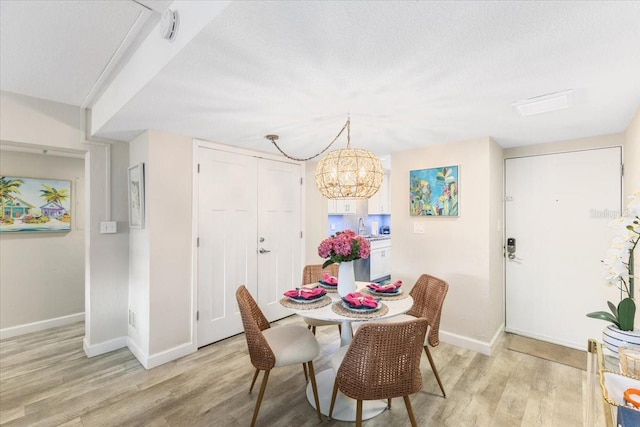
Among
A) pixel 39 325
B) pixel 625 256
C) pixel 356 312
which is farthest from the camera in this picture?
pixel 39 325

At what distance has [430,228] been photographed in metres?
3.19

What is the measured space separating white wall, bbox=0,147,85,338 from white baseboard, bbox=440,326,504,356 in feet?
14.8

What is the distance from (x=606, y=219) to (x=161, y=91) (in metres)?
4.00

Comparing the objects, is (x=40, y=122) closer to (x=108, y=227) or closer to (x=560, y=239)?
(x=108, y=227)

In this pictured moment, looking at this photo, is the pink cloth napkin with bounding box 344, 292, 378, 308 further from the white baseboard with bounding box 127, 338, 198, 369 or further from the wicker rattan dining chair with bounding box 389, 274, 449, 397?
the white baseboard with bounding box 127, 338, 198, 369

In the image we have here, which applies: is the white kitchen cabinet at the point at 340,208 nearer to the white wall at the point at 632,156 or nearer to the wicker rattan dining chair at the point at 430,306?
the wicker rattan dining chair at the point at 430,306

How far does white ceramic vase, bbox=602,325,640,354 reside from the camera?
4.09ft

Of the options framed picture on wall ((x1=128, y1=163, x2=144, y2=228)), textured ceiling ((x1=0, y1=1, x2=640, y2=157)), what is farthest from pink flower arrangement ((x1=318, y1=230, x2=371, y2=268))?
framed picture on wall ((x1=128, y1=163, x2=144, y2=228))

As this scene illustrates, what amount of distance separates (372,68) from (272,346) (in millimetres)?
1861

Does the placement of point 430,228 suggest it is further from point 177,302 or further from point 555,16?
point 177,302

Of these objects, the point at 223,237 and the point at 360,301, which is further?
the point at 223,237

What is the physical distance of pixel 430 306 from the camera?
230 centimetres

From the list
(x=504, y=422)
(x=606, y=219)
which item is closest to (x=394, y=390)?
(x=504, y=422)

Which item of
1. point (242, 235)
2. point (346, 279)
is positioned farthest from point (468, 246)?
point (242, 235)
